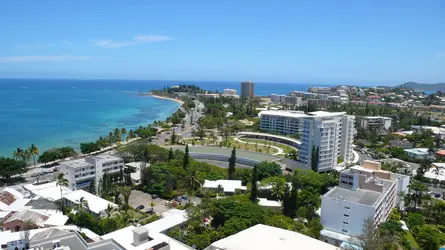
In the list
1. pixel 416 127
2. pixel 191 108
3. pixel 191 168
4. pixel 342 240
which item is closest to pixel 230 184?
pixel 191 168

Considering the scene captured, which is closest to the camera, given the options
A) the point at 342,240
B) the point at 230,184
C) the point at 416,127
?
the point at 342,240

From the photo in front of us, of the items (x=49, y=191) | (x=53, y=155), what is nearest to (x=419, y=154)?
(x=49, y=191)

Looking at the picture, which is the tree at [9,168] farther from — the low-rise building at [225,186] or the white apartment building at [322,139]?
the white apartment building at [322,139]

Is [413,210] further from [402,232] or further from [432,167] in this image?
[432,167]

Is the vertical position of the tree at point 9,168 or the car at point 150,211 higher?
the tree at point 9,168

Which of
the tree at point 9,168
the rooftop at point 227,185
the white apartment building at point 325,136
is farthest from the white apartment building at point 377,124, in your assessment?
the tree at point 9,168
